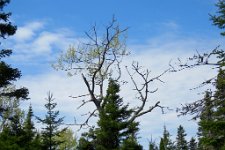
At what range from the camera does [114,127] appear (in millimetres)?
26922

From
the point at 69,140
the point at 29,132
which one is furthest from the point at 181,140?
the point at 29,132

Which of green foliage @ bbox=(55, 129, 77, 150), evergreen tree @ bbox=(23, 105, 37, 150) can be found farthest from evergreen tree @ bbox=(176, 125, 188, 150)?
evergreen tree @ bbox=(23, 105, 37, 150)

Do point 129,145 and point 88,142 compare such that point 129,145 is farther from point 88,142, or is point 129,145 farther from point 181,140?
point 181,140

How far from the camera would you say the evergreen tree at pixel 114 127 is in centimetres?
2675

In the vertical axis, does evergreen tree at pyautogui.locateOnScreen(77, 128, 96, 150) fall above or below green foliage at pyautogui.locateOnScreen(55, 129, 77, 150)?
below

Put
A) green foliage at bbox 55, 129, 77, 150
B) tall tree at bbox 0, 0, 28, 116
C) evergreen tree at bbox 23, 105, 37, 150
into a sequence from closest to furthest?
tall tree at bbox 0, 0, 28, 116 → evergreen tree at bbox 23, 105, 37, 150 → green foliage at bbox 55, 129, 77, 150

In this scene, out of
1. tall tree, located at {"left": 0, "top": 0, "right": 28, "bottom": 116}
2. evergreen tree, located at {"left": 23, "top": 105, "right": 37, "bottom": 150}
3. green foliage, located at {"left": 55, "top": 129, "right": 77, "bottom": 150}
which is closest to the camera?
tall tree, located at {"left": 0, "top": 0, "right": 28, "bottom": 116}

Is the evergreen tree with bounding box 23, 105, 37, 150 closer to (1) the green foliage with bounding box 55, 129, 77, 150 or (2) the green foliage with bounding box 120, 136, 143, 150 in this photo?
(2) the green foliage with bounding box 120, 136, 143, 150

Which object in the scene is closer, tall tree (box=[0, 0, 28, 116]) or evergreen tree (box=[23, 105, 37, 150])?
tall tree (box=[0, 0, 28, 116])

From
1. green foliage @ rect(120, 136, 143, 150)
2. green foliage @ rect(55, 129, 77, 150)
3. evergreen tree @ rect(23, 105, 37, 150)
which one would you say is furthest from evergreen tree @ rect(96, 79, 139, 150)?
green foliage @ rect(55, 129, 77, 150)

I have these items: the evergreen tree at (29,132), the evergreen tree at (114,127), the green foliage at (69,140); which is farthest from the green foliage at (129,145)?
the green foliage at (69,140)

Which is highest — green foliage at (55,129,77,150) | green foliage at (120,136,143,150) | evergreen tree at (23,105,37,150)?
green foliage at (55,129,77,150)

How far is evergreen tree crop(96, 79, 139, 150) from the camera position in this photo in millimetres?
26750

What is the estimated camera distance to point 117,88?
28.9m
